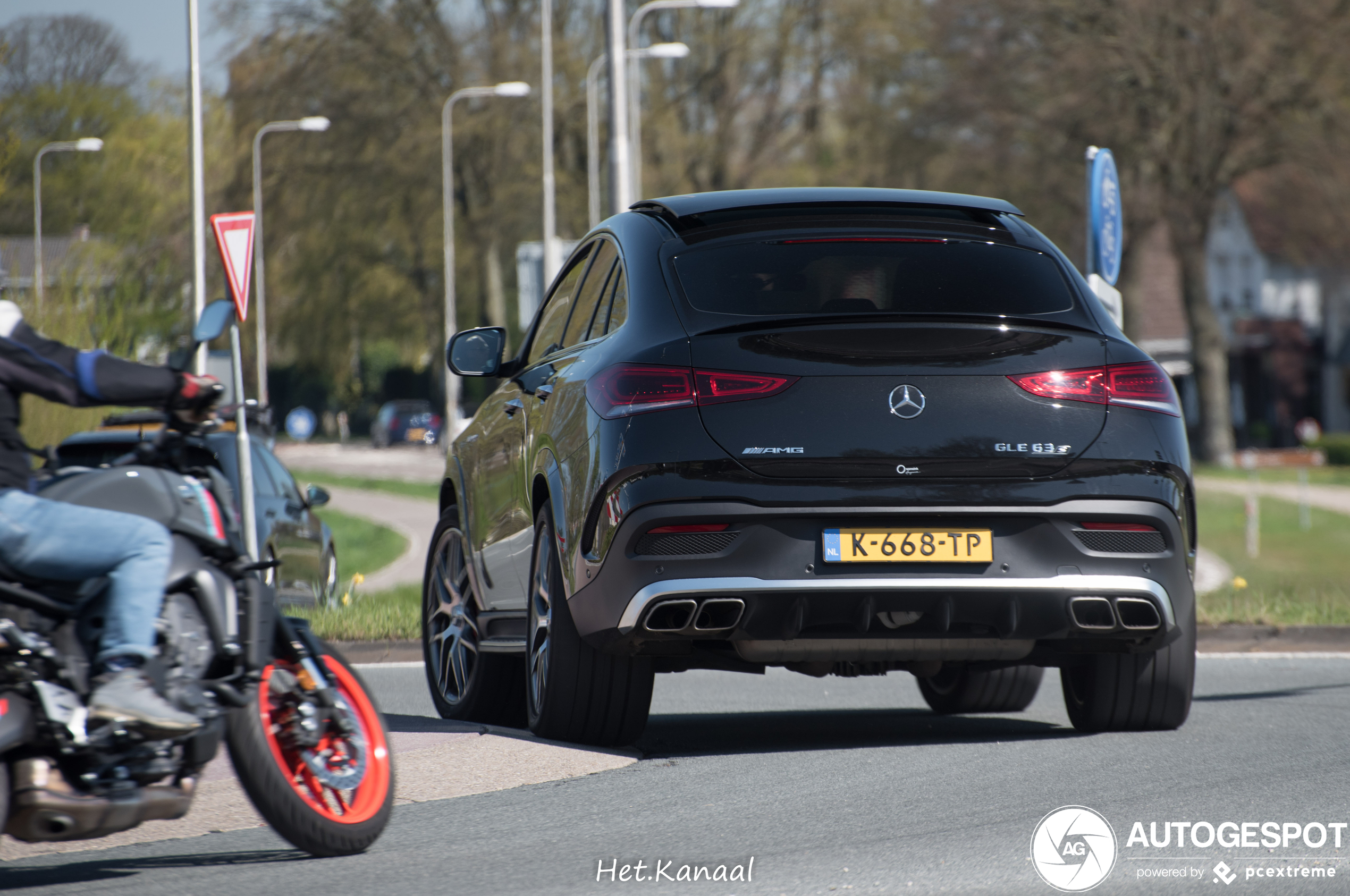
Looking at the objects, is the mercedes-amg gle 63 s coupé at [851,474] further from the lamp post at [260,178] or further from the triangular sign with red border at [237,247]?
the lamp post at [260,178]

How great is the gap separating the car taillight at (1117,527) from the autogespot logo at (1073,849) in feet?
3.50

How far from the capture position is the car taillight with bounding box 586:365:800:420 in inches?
250

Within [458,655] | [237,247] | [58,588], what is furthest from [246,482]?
[58,588]

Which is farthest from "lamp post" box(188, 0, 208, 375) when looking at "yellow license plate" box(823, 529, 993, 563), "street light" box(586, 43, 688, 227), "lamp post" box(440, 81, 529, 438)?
"street light" box(586, 43, 688, 227)

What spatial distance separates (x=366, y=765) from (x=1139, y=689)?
309 cm

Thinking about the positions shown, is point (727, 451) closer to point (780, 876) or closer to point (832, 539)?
point (832, 539)

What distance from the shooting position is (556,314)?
8234 millimetres

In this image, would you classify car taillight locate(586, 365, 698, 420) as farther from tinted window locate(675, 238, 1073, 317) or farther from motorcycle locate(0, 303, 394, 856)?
motorcycle locate(0, 303, 394, 856)

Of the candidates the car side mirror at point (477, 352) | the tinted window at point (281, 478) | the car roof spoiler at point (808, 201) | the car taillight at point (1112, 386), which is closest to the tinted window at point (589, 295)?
the car roof spoiler at point (808, 201)

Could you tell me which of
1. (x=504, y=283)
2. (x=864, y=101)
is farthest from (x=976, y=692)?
(x=504, y=283)

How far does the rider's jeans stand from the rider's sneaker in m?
0.07

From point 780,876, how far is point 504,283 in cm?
5626

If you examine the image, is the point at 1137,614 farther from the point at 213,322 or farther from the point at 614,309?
the point at 213,322

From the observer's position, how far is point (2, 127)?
17.4 metres
